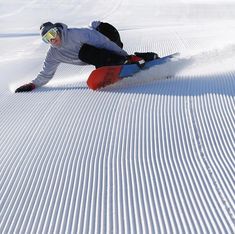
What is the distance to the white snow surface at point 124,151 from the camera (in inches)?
83.5

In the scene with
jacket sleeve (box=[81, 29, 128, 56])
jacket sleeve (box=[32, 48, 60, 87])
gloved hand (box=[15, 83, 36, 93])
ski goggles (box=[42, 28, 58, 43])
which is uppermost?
ski goggles (box=[42, 28, 58, 43])

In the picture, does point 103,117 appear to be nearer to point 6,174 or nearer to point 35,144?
point 35,144

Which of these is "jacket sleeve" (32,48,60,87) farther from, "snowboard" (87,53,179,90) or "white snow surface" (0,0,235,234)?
"snowboard" (87,53,179,90)

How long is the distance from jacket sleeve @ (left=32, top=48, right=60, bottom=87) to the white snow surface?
98 millimetres

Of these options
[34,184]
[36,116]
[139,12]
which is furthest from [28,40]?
[34,184]

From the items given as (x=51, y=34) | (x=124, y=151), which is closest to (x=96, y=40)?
(x=51, y=34)

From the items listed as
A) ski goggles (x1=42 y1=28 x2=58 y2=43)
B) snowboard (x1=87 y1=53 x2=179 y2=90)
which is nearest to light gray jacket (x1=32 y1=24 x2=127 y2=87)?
ski goggles (x1=42 y1=28 x2=58 y2=43)

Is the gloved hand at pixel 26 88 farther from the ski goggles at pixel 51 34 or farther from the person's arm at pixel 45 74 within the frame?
the ski goggles at pixel 51 34

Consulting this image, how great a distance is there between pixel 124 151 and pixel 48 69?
1.87m

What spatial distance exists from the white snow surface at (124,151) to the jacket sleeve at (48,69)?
10 centimetres

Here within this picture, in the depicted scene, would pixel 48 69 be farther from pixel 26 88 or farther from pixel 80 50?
pixel 80 50

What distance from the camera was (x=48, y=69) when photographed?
444 centimetres

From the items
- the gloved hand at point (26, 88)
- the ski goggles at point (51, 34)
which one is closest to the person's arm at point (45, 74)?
the gloved hand at point (26, 88)

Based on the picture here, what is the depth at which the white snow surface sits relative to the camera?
212cm
